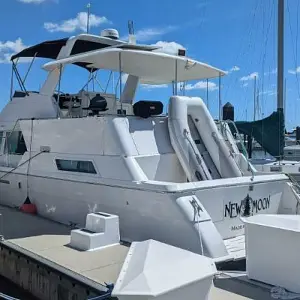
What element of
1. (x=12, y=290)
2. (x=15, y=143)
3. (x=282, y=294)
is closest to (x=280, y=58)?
(x=15, y=143)

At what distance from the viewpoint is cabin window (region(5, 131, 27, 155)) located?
7.51 m

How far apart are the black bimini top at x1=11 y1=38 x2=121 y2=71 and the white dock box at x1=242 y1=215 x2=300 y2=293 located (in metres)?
4.76

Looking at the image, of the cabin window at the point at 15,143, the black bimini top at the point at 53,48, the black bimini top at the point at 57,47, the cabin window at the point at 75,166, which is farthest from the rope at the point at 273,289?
the black bimini top at the point at 53,48

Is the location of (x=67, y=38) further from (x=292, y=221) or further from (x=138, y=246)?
(x=292, y=221)

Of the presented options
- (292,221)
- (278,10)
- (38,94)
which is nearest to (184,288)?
(292,221)

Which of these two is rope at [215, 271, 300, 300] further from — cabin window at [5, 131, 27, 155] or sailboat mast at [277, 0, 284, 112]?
sailboat mast at [277, 0, 284, 112]

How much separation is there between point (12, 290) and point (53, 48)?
4248 millimetres

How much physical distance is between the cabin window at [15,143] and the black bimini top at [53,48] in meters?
1.51

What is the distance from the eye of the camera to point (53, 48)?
303 inches

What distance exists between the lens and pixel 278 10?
1527cm

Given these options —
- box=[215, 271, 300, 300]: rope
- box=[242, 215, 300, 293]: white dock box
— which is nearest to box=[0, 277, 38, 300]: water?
box=[215, 271, 300, 300]: rope

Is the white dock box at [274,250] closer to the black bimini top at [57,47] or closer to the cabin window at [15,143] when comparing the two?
the black bimini top at [57,47]

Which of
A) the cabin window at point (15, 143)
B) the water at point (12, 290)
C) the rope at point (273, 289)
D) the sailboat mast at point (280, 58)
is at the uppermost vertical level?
the sailboat mast at point (280, 58)

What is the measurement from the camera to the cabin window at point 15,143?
24.6 ft
